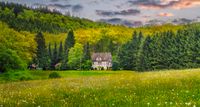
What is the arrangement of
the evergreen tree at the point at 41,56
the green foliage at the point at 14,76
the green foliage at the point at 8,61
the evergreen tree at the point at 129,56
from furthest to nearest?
the evergreen tree at the point at 41,56
the evergreen tree at the point at 129,56
the green foliage at the point at 8,61
the green foliage at the point at 14,76

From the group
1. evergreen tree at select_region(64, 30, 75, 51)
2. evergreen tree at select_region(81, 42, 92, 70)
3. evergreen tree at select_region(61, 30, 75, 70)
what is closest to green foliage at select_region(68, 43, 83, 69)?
evergreen tree at select_region(81, 42, 92, 70)

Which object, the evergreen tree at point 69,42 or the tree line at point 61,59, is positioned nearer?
the tree line at point 61,59

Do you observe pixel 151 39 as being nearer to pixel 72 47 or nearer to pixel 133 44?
pixel 133 44

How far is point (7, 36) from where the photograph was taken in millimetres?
83688

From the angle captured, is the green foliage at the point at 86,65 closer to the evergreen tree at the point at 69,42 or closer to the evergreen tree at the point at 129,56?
the evergreen tree at the point at 129,56

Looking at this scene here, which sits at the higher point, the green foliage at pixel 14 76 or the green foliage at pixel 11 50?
the green foliage at pixel 11 50

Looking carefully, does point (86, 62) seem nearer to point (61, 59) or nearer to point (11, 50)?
point (61, 59)

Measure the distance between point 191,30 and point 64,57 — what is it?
5621cm

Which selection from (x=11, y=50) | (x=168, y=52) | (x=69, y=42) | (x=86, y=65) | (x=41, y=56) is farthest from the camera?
(x=69, y=42)

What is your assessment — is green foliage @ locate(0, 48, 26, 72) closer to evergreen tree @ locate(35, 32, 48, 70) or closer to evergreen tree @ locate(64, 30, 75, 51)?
evergreen tree @ locate(35, 32, 48, 70)

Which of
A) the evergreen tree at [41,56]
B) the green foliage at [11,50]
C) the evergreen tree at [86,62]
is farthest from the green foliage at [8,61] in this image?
the evergreen tree at [86,62]

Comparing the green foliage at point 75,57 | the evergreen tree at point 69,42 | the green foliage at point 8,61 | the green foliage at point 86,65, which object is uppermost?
the green foliage at point 8,61

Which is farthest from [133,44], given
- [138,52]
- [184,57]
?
[184,57]

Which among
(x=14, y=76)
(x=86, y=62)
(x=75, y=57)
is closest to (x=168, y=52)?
(x=86, y=62)
